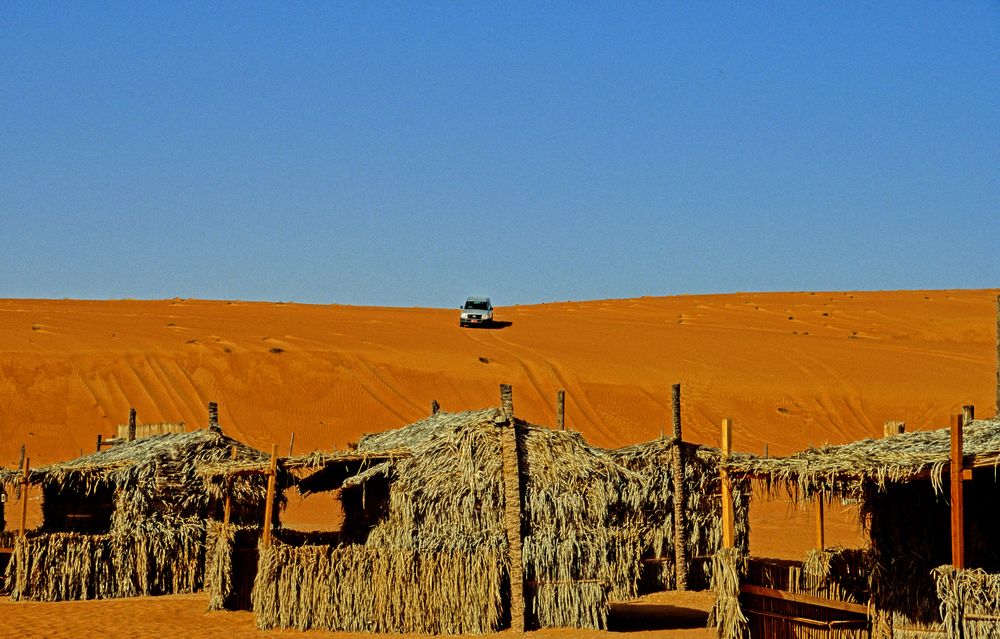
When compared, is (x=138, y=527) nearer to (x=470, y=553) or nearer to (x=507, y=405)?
(x=470, y=553)

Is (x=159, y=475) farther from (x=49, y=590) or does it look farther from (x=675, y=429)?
(x=675, y=429)

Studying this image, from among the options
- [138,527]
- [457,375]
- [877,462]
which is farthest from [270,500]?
[457,375]

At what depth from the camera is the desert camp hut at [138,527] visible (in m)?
19.8

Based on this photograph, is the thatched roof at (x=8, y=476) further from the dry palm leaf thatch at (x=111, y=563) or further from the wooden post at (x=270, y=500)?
the wooden post at (x=270, y=500)

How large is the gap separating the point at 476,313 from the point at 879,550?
47.1m

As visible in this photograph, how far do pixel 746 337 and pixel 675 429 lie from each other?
3659 centimetres

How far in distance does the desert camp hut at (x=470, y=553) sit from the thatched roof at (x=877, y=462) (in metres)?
3.26

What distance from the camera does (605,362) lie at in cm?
5119

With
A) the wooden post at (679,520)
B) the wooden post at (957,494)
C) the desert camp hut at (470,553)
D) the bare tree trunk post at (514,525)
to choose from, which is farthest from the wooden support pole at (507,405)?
the wooden post at (957,494)

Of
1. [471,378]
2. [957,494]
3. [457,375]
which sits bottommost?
[957,494]

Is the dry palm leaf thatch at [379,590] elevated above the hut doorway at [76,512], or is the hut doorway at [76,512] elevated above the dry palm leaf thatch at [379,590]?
the hut doorway at [76,512]

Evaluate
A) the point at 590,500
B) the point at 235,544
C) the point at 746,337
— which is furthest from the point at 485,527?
the point at 746,337

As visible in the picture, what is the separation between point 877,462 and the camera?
12.7 metres

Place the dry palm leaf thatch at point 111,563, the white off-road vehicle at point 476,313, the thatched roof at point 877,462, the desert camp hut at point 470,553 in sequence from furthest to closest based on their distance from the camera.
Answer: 1. the white off-road vehicle at point 476,313
2. the dry palm leaf thatch at point 111,563
3. the desert camp hut at point 470,553
4. the thatched roof at point 877,462
